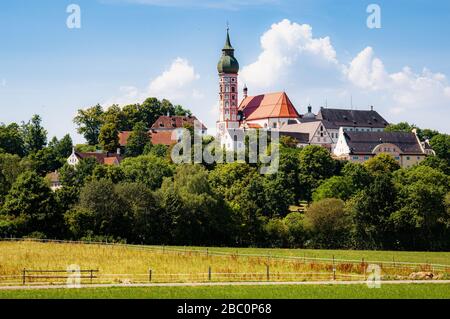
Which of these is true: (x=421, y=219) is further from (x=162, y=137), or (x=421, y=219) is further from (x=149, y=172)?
(x=162, y=137)

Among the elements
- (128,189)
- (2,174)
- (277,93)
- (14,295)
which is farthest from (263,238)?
(277,93)

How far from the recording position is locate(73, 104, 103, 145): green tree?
555ft

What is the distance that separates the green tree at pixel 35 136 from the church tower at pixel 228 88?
39.8m

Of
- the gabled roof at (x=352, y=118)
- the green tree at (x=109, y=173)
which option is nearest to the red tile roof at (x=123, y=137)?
Result: the gabled roof at (x=352, y=118)

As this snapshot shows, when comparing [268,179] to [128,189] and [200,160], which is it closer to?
[200,160]

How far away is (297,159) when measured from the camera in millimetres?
122250

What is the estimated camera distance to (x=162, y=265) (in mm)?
48844

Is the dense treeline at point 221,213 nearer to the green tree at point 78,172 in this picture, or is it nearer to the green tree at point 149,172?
the green tree at point 149,172

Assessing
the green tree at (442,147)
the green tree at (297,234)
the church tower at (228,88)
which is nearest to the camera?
the green tree at (297,234)

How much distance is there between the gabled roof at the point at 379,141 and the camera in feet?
507

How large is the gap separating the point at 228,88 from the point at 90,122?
1179 inches

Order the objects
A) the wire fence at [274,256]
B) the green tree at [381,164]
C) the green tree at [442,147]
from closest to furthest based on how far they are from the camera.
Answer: the wire fence at [274,256] < the green tree at [381,164] < the green tree at [442,147]

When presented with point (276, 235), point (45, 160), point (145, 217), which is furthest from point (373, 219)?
point (45, 160)

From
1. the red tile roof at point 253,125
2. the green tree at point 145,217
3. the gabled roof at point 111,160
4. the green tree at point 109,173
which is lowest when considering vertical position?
the green tree at point 145,217
